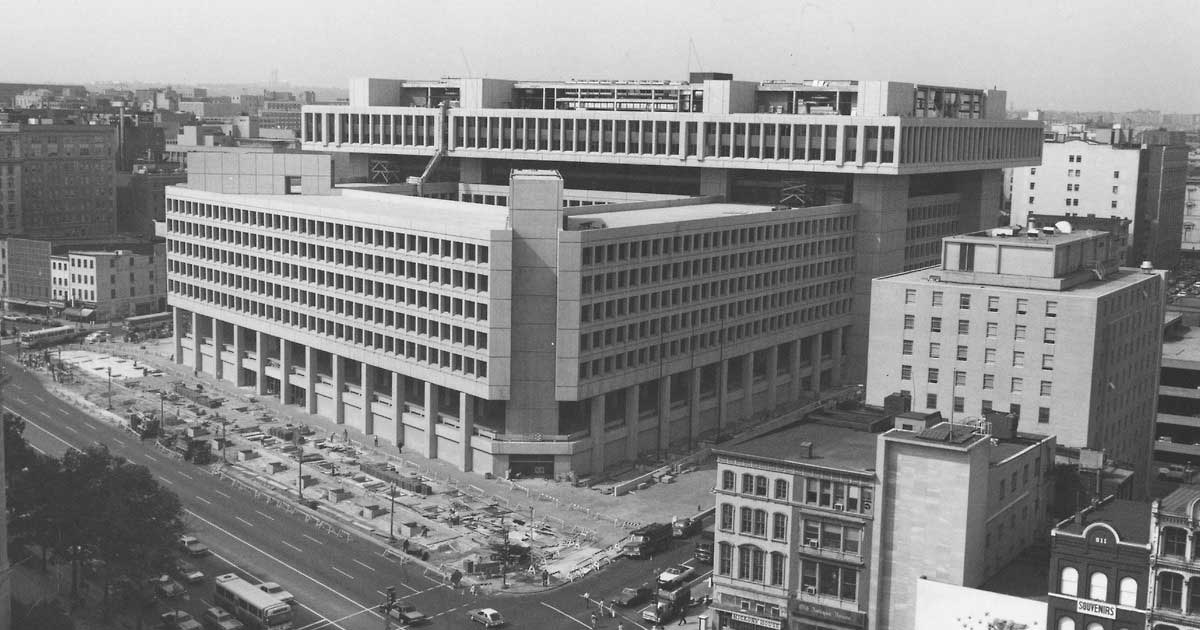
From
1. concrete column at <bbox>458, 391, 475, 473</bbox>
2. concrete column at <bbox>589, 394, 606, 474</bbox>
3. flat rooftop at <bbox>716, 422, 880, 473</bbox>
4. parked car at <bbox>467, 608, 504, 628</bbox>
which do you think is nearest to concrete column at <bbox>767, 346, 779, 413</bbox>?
concrete column at <bbox>589, 394, 606, 474</bbox>

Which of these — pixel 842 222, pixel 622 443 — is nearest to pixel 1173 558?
pixel 622 443

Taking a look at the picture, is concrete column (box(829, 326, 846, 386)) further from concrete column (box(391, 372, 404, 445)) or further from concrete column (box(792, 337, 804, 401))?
concrete column (box(391, 372, 404, 445))

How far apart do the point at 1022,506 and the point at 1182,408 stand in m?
59.7

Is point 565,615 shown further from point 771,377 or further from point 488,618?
point 771,377

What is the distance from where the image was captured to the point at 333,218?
15675cm

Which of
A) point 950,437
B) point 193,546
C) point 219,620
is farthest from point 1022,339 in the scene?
Answer: point 193,546

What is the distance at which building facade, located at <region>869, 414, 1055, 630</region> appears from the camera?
9069cm

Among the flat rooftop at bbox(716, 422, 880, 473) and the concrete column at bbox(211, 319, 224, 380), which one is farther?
the concrete column at bbox(211, 319, 224, 380)

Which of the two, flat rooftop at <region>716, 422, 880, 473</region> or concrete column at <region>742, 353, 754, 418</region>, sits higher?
flat rooftop at <region>716, 422, 880, 473</region>

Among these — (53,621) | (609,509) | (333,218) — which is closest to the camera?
(53,621)

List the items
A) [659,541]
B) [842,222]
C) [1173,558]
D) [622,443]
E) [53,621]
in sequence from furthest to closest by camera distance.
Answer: [842,222] < [622,443] < [659,541] < [53,621] < [1173,558]

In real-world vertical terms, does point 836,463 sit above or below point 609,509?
above

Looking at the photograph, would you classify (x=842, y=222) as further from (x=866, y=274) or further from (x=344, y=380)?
(x=344, y=380)

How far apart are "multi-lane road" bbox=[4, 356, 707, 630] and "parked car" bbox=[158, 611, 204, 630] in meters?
3.12
